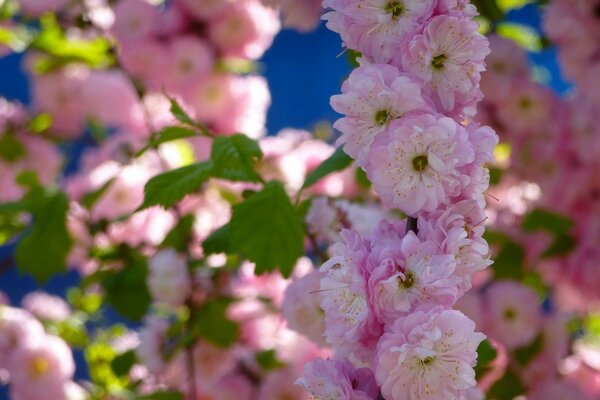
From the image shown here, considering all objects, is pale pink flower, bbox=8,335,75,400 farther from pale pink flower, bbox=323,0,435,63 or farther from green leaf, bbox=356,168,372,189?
pale pink flower, bbox=323,0,435,63

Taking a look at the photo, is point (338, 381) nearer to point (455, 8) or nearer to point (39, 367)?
point (455, 8)

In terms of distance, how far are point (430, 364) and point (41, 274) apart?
1.95 feet

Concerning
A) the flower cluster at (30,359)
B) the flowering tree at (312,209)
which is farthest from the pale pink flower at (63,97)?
the flower cluster at (30,359)

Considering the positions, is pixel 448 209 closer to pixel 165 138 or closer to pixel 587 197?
pixel 165 138

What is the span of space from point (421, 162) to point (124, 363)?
2.18 feet

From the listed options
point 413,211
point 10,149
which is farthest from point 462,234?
point 10,149

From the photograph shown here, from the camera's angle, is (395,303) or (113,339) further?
(113,339)

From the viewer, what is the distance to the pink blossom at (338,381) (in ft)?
1.32

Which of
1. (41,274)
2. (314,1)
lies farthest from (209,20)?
(41,274)

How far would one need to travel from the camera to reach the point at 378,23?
424 millimetres

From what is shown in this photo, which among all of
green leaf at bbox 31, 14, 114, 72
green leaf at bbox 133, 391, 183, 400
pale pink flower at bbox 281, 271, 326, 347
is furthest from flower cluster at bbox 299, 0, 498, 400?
green leaf at bbox 31, 14, 114, 72

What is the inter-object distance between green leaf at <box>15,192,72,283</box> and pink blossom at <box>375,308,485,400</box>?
→ 1.77 feet

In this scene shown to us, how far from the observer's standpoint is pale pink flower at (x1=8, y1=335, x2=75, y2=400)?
120cm

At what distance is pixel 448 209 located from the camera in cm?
40
